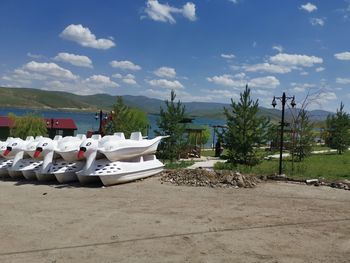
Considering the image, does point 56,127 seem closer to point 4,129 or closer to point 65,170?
point 4,129

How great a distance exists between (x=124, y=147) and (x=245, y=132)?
7.27 metres

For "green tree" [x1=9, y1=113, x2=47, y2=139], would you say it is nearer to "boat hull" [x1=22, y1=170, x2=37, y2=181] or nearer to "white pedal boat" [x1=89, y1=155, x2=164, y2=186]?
"boat hull" [x1=22, y1=170, x2=37, y2=181]

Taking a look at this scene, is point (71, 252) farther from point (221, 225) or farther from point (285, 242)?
point (285, 242)

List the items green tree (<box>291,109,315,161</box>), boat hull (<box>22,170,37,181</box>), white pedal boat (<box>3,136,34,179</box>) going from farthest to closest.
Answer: green tree (<box>291,109,315,161</box>) → white pedal boat (<box>3,136,34,179</box>) → boat hull (<box>22,170,37,181</box>)

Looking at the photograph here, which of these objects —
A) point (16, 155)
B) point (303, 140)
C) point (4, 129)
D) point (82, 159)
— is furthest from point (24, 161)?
point (4, 129)

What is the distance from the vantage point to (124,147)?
15.8 metres

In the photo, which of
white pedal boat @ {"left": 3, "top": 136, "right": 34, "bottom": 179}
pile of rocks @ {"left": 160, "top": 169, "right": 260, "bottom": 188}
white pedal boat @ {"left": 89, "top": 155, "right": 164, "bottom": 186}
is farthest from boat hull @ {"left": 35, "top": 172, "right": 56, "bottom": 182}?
pile of rocks @ {"left": 160, "top": 169, "right": 260, "bottom": 188}

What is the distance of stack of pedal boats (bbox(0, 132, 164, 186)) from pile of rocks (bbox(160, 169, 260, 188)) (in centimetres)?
125

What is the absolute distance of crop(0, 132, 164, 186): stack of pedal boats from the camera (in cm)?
1548

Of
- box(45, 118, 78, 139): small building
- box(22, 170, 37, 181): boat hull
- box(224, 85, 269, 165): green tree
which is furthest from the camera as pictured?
box(45, 118, 78, 139): small building

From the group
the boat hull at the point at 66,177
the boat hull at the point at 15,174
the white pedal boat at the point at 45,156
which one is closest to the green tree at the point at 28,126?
the boat hull at the point at 15,174

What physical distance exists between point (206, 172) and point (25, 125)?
66.9 feet

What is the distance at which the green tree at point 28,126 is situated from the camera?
31.7 metres

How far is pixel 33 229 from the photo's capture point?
30.6 feet
